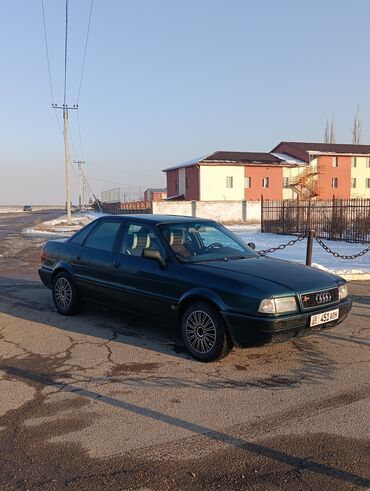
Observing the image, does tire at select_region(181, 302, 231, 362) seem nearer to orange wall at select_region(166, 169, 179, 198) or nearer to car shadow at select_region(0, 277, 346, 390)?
car shadow at select_region(0, 277, 346, 390)

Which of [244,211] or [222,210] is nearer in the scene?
[222,210]

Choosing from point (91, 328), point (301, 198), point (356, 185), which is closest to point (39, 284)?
point (91, 328)

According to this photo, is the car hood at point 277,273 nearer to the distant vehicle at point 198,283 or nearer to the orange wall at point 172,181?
the distant vehicle at point 198,283

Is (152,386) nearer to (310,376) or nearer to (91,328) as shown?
(310,376)

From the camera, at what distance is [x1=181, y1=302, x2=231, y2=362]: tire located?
4.99 meters

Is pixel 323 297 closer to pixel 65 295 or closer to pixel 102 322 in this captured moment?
pixel 102 322

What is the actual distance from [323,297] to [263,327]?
2.85 feet

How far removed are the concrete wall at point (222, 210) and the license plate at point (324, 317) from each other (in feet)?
108

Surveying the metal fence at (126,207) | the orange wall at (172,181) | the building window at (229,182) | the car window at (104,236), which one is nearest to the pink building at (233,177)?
the building window at (229,182)

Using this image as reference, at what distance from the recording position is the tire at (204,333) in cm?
499

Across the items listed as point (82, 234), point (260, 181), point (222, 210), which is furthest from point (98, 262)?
point (260, 181)

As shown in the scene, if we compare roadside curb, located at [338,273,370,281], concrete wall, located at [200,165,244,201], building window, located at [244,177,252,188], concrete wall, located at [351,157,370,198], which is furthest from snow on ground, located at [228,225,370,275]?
concrete wall, located at [351,157,370,198]

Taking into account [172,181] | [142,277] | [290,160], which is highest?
[290,160]

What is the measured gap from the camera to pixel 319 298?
514cm
